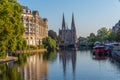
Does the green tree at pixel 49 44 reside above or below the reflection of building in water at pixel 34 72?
above

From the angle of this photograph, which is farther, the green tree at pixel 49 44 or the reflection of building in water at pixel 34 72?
the green tree at pixel 49 44

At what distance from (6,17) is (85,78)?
895 inches

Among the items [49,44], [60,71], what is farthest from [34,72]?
[49,44]

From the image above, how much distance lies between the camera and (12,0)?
83.4 m

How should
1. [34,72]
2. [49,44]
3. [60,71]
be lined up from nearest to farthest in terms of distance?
[34,72]
[60,71]
[49,44]

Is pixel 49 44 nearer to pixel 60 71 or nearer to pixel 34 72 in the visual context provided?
pixel 60 71

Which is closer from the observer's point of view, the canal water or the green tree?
the canal water

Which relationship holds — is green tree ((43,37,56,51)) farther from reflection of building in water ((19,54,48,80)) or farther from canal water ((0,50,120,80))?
reflection of building in water ((19,54,48,80))

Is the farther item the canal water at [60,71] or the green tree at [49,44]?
the green tree at [49,44]

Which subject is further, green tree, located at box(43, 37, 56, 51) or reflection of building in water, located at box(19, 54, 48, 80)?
green tree, located at box(43, 37, 56, 51)

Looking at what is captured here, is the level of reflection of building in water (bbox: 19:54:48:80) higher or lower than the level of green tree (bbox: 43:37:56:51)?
lower

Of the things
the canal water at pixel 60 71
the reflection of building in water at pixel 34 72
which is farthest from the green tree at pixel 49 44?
the reflection of building in water at pixel 34 72

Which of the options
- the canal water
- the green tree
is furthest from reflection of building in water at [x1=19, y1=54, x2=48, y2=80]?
the green tree

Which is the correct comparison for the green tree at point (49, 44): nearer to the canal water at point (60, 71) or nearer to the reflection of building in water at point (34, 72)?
the canal water at point (60, 71)
